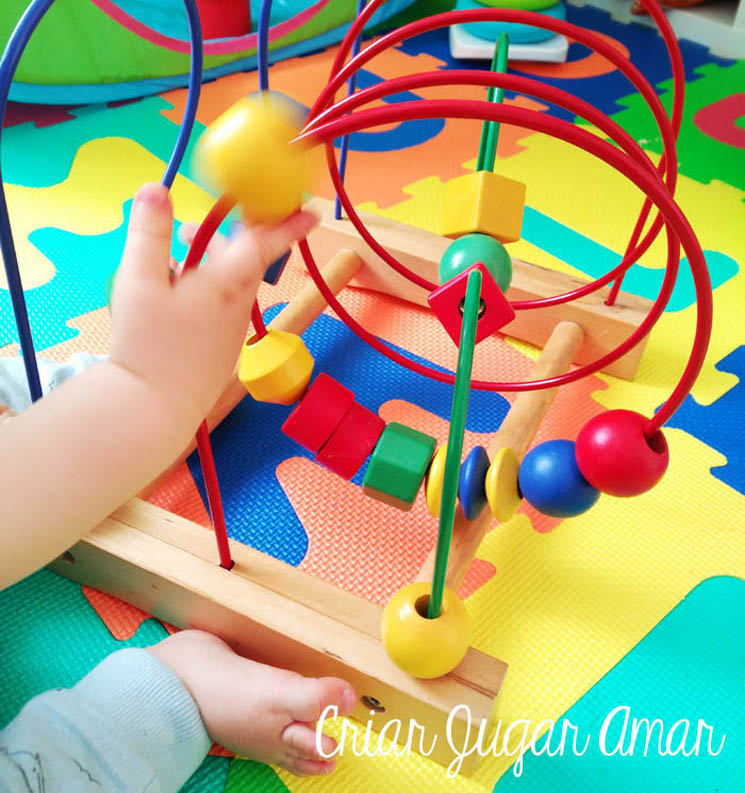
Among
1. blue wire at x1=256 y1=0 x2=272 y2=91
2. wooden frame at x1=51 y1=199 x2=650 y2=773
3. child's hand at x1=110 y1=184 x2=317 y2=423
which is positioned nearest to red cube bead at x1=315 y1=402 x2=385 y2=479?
wooden frame at x1=51 y1=199 x2=650 y2=773

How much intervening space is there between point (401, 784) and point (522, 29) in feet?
4.78

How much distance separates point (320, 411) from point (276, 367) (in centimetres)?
5

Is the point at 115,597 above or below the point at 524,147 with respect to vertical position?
below

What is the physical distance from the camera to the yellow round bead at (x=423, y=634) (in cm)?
Answer: 50

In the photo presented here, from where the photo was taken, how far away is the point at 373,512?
72cm

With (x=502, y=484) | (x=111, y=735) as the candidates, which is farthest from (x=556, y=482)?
(x=111, y=735)

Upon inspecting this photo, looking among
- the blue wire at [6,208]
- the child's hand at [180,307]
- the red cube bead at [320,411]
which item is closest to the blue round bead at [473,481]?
the red cube bead at [320,411]

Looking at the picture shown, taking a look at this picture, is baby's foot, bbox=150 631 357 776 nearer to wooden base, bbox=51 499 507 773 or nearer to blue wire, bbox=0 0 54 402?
wooden base, bbox=51 499 507 773

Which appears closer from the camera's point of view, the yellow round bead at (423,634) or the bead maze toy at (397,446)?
the bead maze toy at (397,446)

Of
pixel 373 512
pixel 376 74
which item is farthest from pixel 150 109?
pixel 373 512

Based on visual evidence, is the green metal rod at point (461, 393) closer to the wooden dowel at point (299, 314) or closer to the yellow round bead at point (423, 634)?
the yellow round bead at point (423, 634)

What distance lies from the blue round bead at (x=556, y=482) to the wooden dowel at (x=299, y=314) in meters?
0.33

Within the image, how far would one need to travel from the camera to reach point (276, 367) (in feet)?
1.81

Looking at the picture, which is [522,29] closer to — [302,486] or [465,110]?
[302,486]
